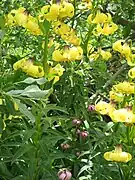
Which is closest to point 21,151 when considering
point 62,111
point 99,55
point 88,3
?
point 62,111

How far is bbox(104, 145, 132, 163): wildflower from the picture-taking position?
1788mm

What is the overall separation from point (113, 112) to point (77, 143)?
320 millimetres

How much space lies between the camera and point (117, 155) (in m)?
1.79

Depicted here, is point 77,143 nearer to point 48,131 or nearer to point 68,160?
point 68,160

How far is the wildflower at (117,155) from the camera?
179cm

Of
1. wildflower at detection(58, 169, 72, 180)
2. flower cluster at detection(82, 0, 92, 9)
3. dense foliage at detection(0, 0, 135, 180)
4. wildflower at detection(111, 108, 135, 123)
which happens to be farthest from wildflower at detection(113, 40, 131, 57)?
wildflower at detection(58, 169, 72, 180)

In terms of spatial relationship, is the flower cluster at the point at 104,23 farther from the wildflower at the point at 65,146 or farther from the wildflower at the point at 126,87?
the wildflower at the point at 65,146

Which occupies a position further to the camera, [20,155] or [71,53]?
[71,53]

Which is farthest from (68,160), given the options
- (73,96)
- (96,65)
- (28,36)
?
(28,36)

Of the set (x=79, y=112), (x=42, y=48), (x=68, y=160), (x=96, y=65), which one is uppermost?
(x=42, y=48)

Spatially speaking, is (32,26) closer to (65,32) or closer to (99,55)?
(65,32)

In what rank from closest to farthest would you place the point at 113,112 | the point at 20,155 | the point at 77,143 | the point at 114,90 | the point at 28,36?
the point at 20,155 < the point at 113,112 < the point at 114,90 < the point at 77,143 < the point at 28,36

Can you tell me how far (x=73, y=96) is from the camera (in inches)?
83.1

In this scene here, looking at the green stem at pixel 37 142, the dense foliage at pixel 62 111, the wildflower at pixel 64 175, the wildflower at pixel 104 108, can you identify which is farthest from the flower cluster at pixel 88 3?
the wildflower at pixel 64 175
